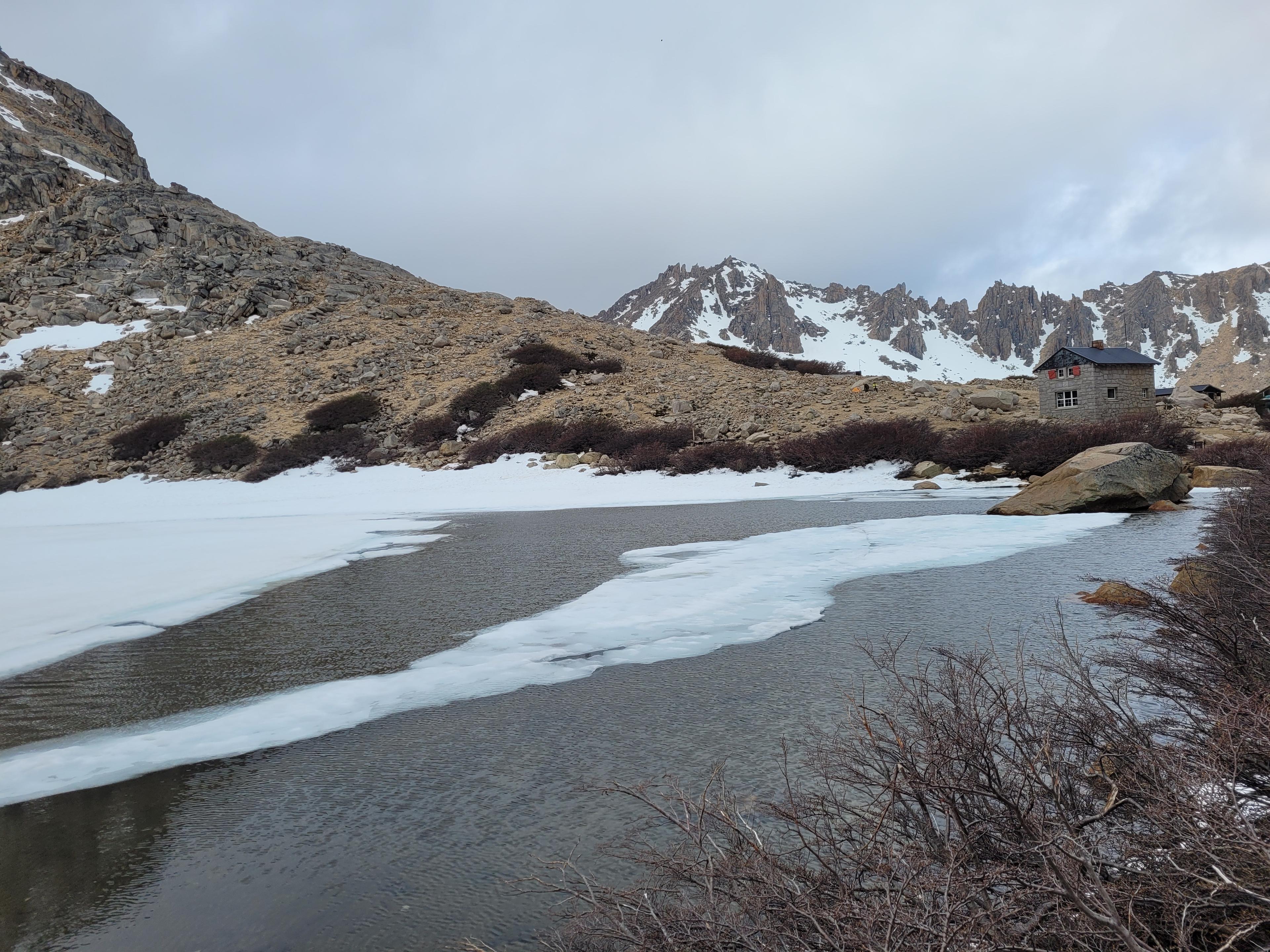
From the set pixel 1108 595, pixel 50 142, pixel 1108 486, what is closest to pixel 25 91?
pixel 50 142

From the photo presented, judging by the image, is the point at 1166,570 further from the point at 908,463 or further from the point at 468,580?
the point at 908,463

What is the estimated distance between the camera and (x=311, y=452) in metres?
26.0

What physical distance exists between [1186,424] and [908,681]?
2364 cm

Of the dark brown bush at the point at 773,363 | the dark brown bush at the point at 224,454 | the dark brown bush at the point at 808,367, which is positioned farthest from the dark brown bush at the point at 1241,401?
the dark brown bush at the point at 224,454

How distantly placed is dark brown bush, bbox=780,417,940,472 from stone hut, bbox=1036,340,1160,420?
9620mm

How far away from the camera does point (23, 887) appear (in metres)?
2.84

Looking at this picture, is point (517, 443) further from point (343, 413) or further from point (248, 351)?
point (248, 351)

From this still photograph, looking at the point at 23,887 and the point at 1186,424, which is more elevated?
the point at 1186,424

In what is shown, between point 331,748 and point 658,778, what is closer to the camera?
point 658,778

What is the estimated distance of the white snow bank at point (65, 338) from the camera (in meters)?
35.1

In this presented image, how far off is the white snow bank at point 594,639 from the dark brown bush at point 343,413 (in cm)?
2123

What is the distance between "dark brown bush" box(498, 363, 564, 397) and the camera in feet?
97.7

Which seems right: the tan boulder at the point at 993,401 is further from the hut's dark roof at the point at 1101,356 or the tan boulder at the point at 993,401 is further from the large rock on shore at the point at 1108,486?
the large rock on shore at the point at 1108,486

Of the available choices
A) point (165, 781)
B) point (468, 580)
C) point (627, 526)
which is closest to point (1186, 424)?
point (627, 526)
